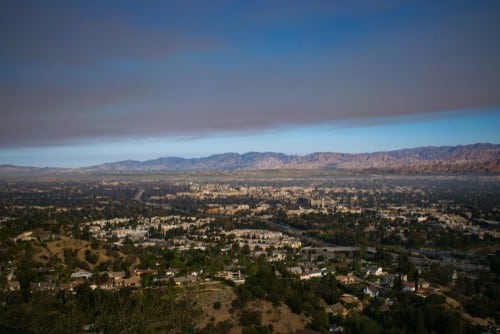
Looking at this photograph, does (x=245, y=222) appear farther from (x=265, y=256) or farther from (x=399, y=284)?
(x=399, y=284)

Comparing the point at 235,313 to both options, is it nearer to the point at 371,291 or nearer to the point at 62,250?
the point at 371,291

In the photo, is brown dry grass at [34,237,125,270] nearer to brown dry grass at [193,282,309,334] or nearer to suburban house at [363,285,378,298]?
brown dry grass at [193,282,309,334]

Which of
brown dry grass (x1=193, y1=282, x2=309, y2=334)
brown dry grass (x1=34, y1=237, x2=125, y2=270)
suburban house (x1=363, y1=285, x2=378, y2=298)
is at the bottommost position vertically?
suburban house (x1=363, y1=285, x2=378, y2=298)

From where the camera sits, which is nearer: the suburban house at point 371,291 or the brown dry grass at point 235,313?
the brown dry grass at point 235,313

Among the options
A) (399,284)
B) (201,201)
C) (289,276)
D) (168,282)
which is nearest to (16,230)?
(168,282)

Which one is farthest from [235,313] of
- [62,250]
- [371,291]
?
[62,250]

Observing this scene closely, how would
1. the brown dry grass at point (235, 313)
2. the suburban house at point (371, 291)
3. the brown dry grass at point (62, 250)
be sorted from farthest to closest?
the brown dry grass at point (62, 250), the suburban house at point (371, 291), the brown dry grass at point (235, 313)

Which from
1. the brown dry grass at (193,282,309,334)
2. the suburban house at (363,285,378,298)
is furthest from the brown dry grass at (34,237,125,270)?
the suburban house at (363,285,378,298)

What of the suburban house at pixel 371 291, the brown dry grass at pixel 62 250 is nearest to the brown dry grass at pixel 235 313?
the suburban house at pixel 371 291

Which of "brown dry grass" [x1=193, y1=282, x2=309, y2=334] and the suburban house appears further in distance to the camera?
the suburban house

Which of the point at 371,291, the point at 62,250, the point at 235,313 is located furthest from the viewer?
the point at 62,250

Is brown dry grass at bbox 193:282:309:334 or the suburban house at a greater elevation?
brown dry grass at bbox 193:282:309:334

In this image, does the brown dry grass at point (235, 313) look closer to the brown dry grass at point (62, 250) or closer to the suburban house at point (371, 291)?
the suburban house at point (371, 291)
